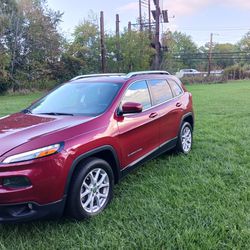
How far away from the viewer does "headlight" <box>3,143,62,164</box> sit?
111 inches

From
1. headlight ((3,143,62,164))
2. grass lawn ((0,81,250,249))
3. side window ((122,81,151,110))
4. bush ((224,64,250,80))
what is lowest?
grass lawn ((0,81,250,249))

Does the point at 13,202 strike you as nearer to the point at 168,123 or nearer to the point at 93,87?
the point at 93,87

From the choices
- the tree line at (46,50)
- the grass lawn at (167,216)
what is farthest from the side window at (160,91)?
the tree line at (46,50)

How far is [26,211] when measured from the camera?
2896 millimetres

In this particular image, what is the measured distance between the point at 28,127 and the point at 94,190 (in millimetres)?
992

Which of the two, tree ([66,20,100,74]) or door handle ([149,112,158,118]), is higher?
tree ([66,20,100,74])

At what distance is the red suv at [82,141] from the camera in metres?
2.84

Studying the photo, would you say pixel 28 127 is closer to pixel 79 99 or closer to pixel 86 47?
pixel 79 99

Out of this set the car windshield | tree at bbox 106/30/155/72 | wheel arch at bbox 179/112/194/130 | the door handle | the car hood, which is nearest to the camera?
the car hood

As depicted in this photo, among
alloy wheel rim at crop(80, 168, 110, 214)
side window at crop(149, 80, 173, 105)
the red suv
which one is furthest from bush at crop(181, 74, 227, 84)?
alloy wheel rim at crop(80, 168, 110, 214)

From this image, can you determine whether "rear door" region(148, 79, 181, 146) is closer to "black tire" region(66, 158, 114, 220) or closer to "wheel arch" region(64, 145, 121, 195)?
"wheel arch" region(64, 145, 121, 195)

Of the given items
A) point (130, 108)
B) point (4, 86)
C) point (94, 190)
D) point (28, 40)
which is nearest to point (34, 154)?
point (94, 190)

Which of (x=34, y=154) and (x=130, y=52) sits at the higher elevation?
(x=130, y=52)

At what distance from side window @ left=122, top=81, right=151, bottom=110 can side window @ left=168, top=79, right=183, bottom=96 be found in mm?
987
